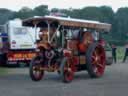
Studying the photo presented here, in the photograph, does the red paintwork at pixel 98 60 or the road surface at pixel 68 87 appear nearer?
the road surface at pixel 68 87

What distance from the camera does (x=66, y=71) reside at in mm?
19328

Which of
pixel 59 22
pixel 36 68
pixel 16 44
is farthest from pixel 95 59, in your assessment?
pixel 16 44

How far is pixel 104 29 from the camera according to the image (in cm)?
2239

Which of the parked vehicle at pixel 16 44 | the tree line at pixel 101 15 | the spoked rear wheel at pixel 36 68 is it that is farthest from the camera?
the tree line at pixel 101 15

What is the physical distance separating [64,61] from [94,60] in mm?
2275

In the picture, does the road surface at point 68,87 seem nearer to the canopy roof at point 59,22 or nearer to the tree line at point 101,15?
the canopy roof at point 59,22

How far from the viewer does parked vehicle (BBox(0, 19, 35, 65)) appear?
30672 mm

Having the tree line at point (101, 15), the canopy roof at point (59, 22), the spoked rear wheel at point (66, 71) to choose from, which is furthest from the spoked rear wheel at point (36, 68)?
the tree line at point (101, 15)

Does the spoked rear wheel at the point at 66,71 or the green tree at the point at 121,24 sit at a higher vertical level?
the spoked rear wheel at the point at 66,71

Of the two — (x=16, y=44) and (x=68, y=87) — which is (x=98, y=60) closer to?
(x=68, y=87)

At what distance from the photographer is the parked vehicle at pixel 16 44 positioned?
101 ft

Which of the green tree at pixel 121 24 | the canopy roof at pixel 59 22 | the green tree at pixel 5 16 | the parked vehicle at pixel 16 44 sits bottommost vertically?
the green tree at pixel 121 24

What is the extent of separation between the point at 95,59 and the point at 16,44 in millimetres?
10787

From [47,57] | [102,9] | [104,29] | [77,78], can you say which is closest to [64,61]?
[47,57]
